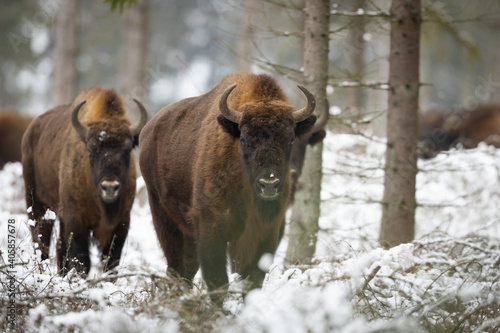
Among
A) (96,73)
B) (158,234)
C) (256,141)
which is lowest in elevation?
(158,234)

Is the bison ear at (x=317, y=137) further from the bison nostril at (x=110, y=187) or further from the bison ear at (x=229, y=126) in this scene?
the bison nostril at (x=110, y=187)

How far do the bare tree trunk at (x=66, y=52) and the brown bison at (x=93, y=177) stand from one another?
7349mm

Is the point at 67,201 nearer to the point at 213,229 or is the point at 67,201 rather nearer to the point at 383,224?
the point at 213,229

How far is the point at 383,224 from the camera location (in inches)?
253

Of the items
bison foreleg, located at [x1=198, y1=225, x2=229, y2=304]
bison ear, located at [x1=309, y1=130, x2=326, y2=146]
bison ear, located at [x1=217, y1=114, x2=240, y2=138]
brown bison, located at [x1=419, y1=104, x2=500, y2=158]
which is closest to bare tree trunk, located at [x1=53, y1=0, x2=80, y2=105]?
brown bison, located at [x1=419, y1=104, x2=500, y2=158]

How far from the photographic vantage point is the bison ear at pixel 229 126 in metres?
4.66

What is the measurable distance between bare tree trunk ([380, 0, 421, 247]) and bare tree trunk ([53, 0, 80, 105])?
968 centimetres

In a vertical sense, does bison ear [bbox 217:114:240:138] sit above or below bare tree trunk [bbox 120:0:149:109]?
below

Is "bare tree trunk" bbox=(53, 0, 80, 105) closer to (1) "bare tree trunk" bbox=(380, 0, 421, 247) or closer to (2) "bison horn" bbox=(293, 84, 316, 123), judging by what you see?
(1) "bare tree trunk" bbox=(380, 0, 421, 247)

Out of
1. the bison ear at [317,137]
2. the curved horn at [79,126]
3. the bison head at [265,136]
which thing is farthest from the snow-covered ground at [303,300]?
the curved horn at [79,126]

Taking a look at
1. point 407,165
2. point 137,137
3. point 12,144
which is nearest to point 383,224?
point 407,165

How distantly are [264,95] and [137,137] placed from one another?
8.13ft

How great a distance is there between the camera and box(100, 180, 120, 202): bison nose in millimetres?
6129

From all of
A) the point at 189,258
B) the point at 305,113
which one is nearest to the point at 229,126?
the point at 305,113
